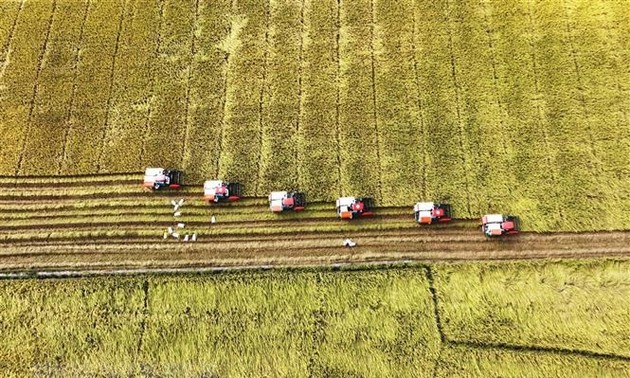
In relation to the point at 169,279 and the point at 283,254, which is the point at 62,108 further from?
the point at 283,254

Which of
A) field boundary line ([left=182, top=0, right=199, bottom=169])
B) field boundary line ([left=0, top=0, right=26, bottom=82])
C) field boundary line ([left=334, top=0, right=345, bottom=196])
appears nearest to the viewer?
field boundary line ([left=334, top=0, right=345, bottom=196])

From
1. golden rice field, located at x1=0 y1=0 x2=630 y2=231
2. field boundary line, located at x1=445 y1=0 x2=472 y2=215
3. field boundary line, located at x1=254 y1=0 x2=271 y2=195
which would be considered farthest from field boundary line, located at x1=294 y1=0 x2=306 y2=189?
field boundary line, located at x1=445 y1=0 x2=472 y2=215

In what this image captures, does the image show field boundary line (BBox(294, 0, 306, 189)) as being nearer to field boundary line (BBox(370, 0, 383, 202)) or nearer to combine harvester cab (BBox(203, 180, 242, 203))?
combine harvester cab (BBox(203, 180, 242, 203))

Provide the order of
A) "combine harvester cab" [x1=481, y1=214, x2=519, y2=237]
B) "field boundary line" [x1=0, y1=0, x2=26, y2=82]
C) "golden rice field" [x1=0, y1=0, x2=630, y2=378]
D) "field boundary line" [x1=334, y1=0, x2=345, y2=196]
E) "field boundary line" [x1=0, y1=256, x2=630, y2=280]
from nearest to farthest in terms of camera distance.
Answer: "golden rice field" [x1=0, y1=0, x2=630, y2=378] < "combine harvester cab" [x1=481, y1=214, x2=519, y2=237] < "field boundary line" [x1=0, y1=256, x2=630, y2=280] < "field boundary line" [x1=334, y1=0, x2=345, y2=196] < "field boundary line" [x1=0, y1=0, x2=26, y2=82]

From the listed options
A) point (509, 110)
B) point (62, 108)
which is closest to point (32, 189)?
A: point (62, 108)

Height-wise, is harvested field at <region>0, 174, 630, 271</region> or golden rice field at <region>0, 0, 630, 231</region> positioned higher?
golden rice field at <region>0, 0, 630, 231</region>

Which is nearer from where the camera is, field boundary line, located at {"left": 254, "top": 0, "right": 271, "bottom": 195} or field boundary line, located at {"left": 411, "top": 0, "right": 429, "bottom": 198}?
field boundary line, located at {"left": 411, "top": 0, "right": 429, "bottom": 198}

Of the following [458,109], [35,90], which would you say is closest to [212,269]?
[35,90]
